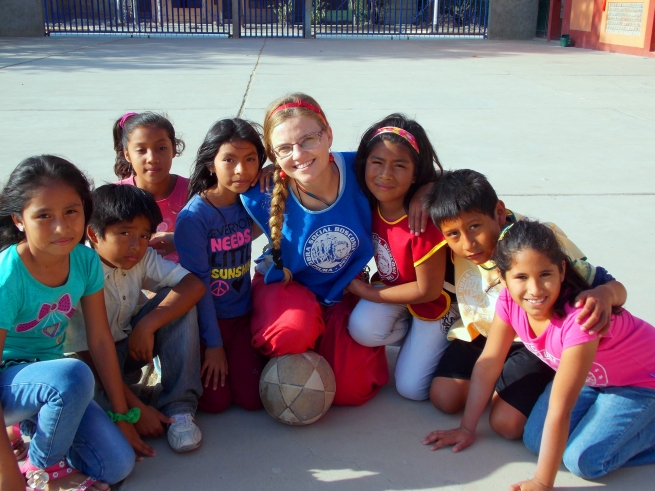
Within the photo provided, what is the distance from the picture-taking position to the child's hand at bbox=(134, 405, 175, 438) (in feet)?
7.68

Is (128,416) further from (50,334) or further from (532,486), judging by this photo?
(532,486)

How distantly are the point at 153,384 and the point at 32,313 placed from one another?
0.71m

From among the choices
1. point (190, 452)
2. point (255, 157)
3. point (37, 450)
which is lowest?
point (190, 452)

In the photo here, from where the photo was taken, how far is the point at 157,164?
2982 millimetres

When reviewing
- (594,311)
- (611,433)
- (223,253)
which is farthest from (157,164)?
(611,433)

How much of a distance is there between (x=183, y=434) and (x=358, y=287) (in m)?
0.88

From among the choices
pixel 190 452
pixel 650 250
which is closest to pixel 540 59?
pixel 650 250

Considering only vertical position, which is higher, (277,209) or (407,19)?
(407,19)

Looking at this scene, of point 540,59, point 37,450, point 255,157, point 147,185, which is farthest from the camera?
point 540,59

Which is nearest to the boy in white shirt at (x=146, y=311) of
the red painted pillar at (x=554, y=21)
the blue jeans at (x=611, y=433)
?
the blue jeans at (x=611, y=433)

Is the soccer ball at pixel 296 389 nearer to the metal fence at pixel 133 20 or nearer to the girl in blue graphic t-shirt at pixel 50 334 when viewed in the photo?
the girl in blue graphic t-shirt at pixel 50 334

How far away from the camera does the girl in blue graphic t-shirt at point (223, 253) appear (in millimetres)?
2582

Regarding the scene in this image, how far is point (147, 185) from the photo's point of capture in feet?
10.1

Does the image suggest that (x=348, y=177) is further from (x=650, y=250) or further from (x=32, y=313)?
(x=650, y=250)
